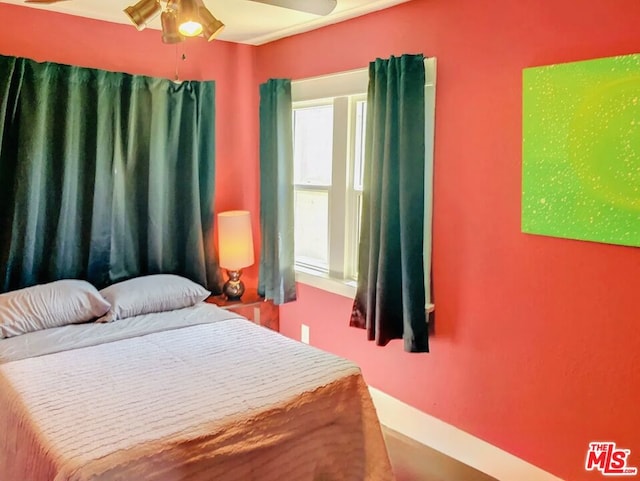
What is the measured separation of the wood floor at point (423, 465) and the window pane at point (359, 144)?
1.45 meters

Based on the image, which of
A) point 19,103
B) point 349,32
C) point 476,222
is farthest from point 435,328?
point 19,103

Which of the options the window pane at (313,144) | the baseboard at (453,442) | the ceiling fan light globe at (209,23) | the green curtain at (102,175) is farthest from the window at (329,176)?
the ceiling fan light globe at (209,23)

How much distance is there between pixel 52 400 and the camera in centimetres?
202

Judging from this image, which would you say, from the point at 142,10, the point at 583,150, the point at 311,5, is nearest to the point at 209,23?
the point at 142,10

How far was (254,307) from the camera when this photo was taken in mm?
3715

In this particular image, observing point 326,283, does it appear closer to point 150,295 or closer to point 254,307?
point 254,307

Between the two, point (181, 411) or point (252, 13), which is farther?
point (252, 13)

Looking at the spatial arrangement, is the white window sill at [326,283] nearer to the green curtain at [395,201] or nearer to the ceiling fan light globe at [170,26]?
the green curtain at [395,201]

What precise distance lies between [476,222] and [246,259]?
165cm

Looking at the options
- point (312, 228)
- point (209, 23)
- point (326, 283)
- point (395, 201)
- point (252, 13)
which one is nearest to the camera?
point (209, 23)

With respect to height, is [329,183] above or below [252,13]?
below

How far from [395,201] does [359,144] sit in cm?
60

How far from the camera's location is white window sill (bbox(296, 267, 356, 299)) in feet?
10.6

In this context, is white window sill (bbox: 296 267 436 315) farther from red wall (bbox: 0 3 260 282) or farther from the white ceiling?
the white ceiling
